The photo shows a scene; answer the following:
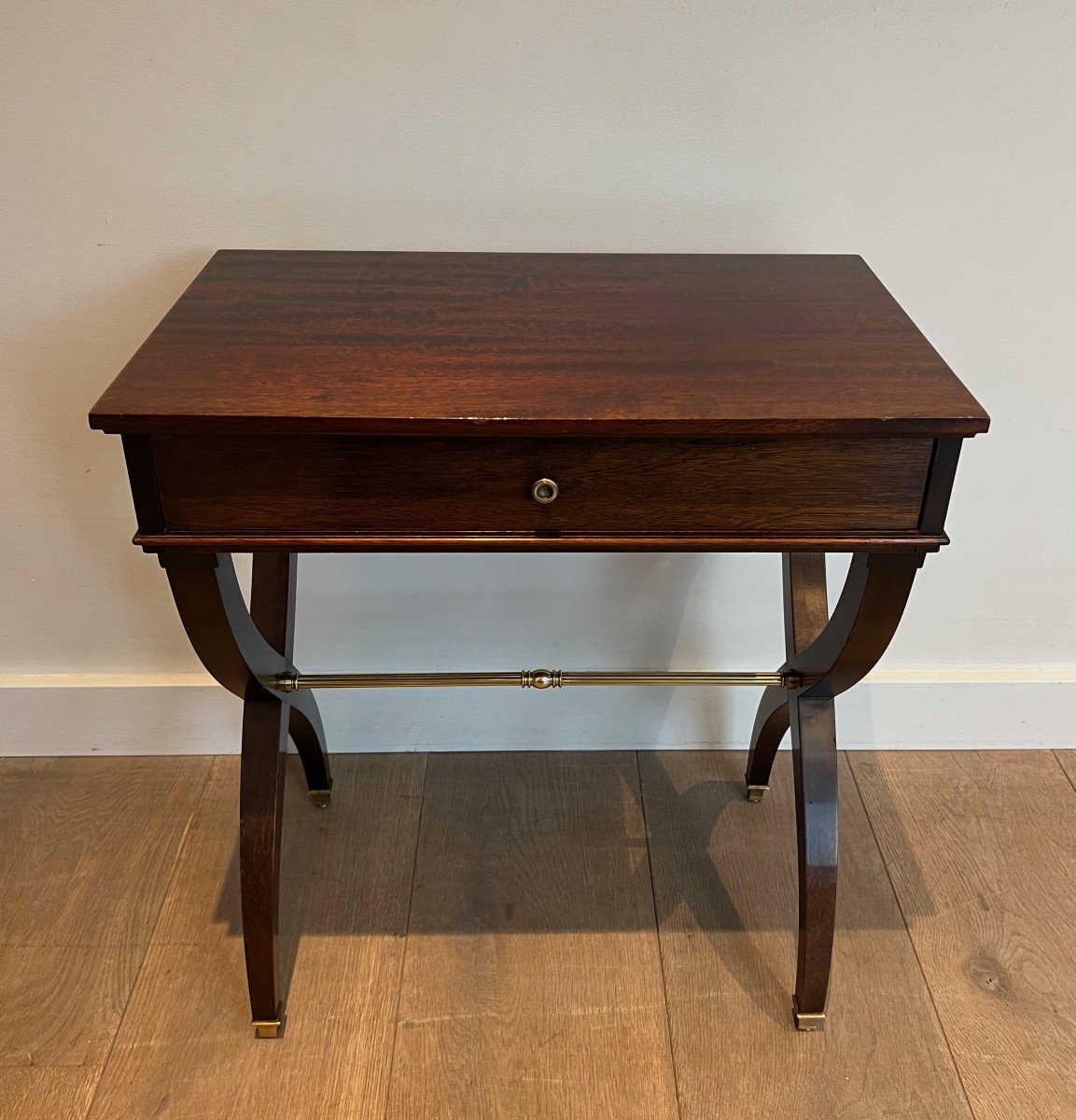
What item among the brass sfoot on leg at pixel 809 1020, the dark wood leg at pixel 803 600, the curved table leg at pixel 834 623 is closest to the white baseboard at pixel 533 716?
the curved table leg at pixel 834 623

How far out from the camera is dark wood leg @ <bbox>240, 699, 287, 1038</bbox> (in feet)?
4.33

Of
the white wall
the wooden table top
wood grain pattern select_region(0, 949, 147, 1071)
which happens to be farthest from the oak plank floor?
the wooden table top

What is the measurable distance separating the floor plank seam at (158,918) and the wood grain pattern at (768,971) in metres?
0.67

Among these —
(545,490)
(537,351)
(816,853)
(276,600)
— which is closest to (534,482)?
(545,490)

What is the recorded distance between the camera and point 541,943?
147cm

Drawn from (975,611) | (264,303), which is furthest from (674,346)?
(975,611)

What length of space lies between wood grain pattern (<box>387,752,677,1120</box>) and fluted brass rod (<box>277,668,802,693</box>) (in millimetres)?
348

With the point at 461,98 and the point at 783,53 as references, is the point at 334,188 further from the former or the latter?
the point at 783,53

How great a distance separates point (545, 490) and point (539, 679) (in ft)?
1.33

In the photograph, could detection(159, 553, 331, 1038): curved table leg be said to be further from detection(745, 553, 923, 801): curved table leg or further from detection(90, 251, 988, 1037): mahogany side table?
detection(745, 553, 923, 801): curved table leg

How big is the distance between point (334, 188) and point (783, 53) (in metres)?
0.56

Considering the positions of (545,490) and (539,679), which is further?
(539,679)

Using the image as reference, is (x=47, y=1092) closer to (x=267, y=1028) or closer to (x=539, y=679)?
(x=267, y=1028)

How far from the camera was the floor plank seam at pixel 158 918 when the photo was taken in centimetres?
130
